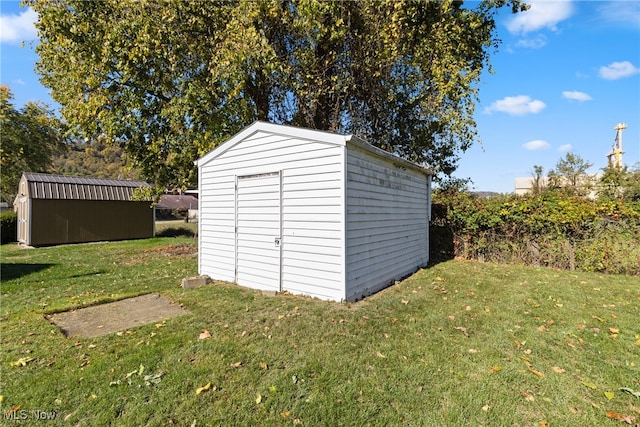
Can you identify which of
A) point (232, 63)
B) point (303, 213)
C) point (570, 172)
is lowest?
point (303, 213)

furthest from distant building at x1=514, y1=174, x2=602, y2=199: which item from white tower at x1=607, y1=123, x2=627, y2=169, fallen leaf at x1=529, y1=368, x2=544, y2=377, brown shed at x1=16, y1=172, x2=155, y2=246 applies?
brown shed at x1=16, y1=172, x2=155, y2=246

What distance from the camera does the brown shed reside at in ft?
45.4

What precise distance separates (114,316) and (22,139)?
2237cm

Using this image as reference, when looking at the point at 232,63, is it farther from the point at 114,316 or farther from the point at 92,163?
the point at 92,163

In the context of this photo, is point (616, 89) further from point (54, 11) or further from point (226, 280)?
point (54, 11)

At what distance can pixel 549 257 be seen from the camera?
8.52 m

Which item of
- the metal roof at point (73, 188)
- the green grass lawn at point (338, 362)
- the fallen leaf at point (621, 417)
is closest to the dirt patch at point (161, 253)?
the metal roof at point (73, 188)

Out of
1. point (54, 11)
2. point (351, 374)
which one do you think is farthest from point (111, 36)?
point (351, 374)

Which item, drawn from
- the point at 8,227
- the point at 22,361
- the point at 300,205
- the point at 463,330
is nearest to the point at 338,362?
the point at 463,330

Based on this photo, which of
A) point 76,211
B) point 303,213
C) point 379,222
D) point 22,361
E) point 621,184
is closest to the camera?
point 22,361

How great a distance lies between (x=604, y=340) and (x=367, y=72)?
9125 millimetres

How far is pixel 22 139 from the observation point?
19.7m

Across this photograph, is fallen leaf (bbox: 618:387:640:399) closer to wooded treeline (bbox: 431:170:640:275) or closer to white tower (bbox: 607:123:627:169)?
wooded treeline (bbox: 431:170:640:275)

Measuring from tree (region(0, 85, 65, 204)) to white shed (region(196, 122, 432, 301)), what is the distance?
18597 millimetres
